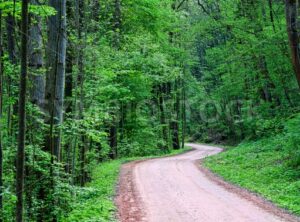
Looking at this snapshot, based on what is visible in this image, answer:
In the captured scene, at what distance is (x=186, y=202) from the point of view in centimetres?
1052

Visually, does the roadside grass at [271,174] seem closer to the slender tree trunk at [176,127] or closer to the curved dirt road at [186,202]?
the curved dirt road at [186,202]

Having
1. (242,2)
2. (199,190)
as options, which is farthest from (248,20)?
(199,190)

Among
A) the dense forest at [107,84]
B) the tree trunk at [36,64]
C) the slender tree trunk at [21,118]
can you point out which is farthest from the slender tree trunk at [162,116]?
the slender tree trunk at [21,118]

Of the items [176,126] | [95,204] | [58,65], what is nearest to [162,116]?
[176,126]

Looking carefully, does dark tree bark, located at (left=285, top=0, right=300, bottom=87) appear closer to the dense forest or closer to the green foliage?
the dense forest

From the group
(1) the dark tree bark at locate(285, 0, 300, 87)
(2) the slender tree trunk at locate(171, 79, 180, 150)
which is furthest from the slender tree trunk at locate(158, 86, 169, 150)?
(1) the dark tree bark at locate(285, 0, 300, 87)

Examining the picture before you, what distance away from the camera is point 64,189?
7.99m

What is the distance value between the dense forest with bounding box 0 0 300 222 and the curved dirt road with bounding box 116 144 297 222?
183cm

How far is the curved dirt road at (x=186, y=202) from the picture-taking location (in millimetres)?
8883

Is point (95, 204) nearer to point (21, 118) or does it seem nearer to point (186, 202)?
point (186, 202)

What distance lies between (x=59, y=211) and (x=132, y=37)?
13.7 metres

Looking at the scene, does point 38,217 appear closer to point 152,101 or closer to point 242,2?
point 242,2

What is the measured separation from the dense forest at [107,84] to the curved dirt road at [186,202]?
1828 mm

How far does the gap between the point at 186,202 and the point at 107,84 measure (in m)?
7.93
